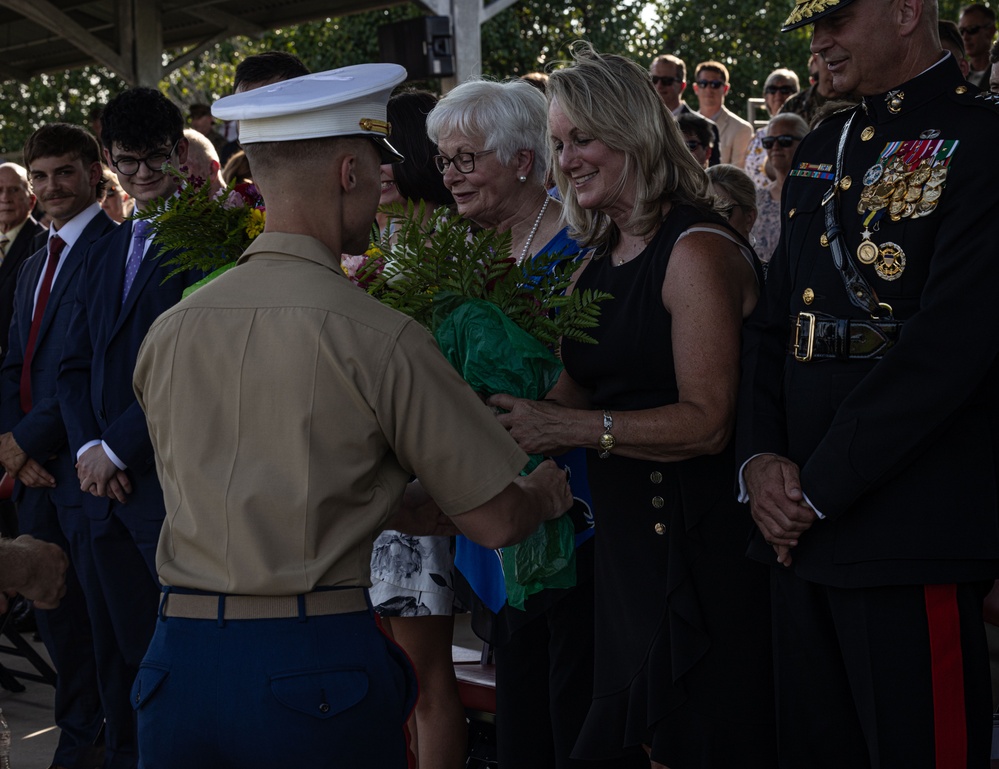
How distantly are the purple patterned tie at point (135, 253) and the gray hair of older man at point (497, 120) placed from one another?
1.27 meters

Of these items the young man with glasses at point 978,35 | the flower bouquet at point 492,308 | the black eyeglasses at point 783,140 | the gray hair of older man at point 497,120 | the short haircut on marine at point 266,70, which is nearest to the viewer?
the flower bouquet at point 492,308

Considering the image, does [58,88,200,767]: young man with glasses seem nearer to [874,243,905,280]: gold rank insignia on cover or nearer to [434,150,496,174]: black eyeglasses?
[434,150,496,174]: black eyeglasses

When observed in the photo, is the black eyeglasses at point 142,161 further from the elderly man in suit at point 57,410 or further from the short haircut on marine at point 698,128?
the short haircut on marine at point 698,128

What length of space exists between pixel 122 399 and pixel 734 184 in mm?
2493

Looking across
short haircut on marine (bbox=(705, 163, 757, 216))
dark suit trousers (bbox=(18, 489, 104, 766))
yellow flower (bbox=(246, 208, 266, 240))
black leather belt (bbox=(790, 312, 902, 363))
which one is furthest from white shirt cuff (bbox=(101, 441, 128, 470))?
short haircut on marine (bbox=(705, 163, 757, 216))

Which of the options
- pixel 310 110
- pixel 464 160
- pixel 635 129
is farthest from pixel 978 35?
pixel 310 110

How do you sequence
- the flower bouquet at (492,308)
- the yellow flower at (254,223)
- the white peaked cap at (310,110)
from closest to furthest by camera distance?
the white peaked cap at (310,110) → the flower bouquet at (492,308) → the yellow flower at (254,223)

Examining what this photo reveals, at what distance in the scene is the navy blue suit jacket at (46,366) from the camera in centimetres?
443

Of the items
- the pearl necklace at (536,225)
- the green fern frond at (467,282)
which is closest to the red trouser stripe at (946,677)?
the green fern frond at (467,282)

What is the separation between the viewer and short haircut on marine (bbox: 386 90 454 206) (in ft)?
12.8

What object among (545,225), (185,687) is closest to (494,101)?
(545,225)

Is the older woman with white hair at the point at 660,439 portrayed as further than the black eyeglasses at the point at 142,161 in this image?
No

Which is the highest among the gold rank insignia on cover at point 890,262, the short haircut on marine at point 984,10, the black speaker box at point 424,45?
the black speaker box at point 424,45

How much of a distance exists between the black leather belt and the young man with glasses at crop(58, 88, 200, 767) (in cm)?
226
